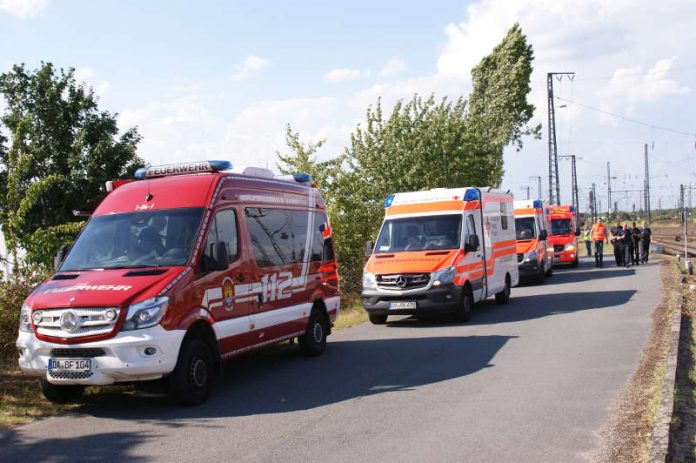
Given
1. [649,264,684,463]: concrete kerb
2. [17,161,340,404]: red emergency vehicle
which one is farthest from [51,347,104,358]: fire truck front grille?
[649,264,684,463]: concrete kerb

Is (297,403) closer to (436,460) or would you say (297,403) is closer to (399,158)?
(436,460)

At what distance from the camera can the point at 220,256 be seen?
8.54m

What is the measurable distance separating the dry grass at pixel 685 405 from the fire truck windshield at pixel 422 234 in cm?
475

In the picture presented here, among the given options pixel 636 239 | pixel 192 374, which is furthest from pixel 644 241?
pixel 192 374

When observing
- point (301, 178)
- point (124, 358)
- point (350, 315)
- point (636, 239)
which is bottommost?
point (350, 315)

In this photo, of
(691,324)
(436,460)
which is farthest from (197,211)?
(691,324)

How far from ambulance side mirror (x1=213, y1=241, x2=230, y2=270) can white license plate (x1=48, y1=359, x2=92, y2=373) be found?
5.68ft

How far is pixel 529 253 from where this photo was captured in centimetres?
2481

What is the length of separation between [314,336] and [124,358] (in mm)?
4281

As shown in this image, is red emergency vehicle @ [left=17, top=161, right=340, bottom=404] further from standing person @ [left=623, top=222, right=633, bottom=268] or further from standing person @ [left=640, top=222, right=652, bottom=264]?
standing person @ [left=640, top=222, right=652, bottom=264]

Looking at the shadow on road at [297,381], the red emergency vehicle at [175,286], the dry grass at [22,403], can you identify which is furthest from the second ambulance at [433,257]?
the dry grass at [22,403]

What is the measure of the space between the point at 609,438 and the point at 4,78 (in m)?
33.5

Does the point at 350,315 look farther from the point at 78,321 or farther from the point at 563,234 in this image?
the point at 563,234

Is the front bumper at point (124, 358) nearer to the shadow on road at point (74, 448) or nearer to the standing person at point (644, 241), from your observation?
the shadow on road at point (74, 448)
